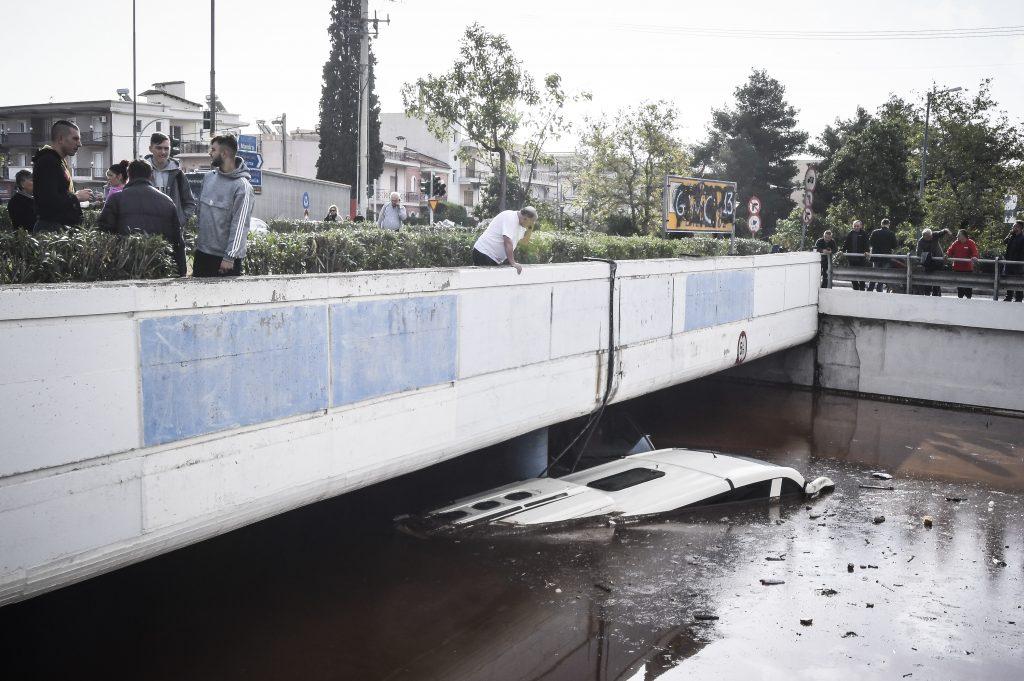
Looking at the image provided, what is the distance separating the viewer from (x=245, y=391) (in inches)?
253

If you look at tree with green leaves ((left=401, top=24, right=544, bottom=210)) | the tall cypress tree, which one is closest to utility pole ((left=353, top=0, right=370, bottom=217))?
tree with green leaves ((left=401, top=24, right=544, bottom=210))

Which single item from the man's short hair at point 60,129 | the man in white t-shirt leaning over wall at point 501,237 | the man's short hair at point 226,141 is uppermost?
the man's short hair at point 60,129

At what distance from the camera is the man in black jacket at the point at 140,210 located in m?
6.98

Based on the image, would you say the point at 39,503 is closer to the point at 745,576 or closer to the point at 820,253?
the point at 745,576

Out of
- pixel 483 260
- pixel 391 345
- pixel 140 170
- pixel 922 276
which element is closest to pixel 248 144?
pixel 483 260

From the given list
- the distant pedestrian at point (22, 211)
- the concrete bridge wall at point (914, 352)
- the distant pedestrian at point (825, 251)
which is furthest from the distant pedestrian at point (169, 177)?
the distant pedestrian at point (825, 251)

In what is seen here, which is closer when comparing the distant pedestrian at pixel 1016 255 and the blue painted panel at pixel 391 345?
the blue painted panel at pixel 391 345

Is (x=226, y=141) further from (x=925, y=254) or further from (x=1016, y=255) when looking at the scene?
(x=1016, y=255)

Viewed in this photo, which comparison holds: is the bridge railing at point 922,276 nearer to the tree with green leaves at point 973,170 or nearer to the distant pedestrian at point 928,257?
the distant pedestrian at point 928,257

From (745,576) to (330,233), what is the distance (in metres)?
4.93

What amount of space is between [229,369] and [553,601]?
327 centimetres

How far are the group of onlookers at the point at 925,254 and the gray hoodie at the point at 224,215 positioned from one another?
13.6 meters

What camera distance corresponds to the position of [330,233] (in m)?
8.21

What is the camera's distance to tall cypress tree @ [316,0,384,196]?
56094mm
